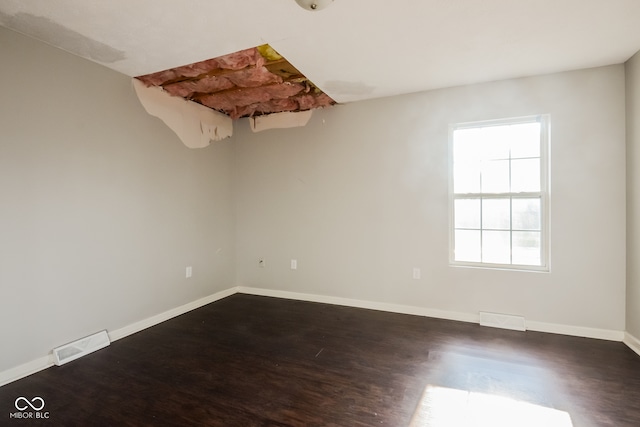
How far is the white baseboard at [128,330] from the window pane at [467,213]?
3074 millimetres

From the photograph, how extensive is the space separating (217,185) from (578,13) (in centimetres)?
374

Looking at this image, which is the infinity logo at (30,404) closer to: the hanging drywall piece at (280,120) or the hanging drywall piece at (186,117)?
the hanging drywall piece at (186,117)

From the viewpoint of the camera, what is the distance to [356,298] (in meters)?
3.56

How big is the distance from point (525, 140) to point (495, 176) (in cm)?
43

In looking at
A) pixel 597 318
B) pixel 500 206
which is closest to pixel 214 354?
pixel 500 206

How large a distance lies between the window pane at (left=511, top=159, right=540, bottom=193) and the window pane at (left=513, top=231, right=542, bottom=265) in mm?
441

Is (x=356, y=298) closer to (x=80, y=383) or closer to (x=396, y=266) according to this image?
(x=396, y=266)

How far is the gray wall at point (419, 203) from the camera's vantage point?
2646 mm

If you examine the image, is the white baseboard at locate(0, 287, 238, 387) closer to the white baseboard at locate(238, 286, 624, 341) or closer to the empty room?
the empty room

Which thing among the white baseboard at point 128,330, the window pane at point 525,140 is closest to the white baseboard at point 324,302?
the white baseboard at point 128,330

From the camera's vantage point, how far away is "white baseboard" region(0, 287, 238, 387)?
2.06 metres

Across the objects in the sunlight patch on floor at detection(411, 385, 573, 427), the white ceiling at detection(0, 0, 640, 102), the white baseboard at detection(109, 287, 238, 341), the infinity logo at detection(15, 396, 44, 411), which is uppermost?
the white ceiling at detection(0, 0, 640, 102)

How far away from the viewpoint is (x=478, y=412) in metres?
1.72

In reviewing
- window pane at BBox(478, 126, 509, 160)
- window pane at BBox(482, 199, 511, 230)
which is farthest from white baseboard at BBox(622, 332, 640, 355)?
window pane at BBox(478, 126, 509, 160)
